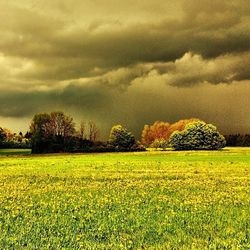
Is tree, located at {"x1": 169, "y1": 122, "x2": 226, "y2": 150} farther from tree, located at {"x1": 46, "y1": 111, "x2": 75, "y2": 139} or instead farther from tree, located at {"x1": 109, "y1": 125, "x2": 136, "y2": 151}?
tree, located at {"x1": 46, "y1": 111, "x2": 75, "y2": 139}

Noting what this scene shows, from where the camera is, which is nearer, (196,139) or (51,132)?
(51,132)

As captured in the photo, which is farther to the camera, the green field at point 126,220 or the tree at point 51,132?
the tree at point 51,132

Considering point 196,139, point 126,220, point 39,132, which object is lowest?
point 126,220

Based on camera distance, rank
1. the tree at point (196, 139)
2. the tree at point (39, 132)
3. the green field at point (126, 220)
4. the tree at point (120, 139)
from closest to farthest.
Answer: the green field at point (126, 220) < the tree at point (39, 132) < the tree at point (120, 139) < the tree at point (196, 139)

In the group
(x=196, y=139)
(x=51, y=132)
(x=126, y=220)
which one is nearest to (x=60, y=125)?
(x=51, y=132)

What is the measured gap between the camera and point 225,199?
18.9 metres

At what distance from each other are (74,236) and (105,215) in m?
3.16

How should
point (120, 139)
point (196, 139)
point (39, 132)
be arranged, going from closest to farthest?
point (39, 132), point (120, 139), point (196, 139)

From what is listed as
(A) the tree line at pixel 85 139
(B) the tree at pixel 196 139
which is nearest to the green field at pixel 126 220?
(A) the tree line at pixel 85 139

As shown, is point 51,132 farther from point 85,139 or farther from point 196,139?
point 196,139

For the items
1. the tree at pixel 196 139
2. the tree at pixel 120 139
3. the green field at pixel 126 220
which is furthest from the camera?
the tree at pixel 196 139

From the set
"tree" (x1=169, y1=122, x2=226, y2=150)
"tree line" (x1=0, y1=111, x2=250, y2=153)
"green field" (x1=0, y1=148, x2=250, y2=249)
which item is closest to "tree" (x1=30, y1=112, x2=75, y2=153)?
"tree line" (x1=0, y1=111, x2=250, y2=153)

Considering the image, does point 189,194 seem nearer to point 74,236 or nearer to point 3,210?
point 3,210

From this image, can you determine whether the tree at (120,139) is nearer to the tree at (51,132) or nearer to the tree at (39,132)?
the tree at (51,132)
